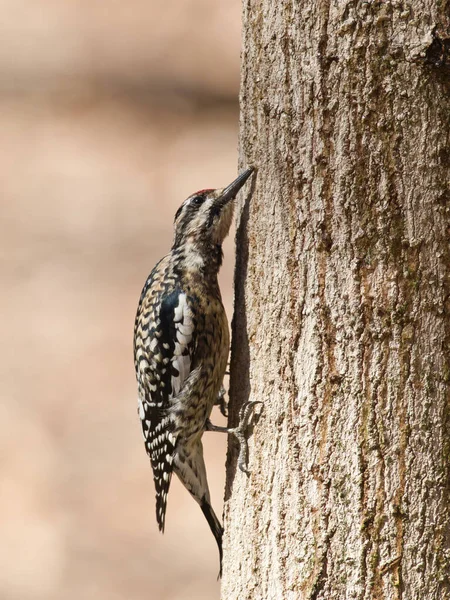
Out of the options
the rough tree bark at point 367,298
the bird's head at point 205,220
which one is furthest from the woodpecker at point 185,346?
the rough tree bark at point 367,298

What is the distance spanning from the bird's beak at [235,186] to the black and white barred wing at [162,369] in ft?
1.42

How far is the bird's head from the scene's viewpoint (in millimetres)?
3732

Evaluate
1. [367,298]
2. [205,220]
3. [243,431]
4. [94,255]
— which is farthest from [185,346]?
[94,255]

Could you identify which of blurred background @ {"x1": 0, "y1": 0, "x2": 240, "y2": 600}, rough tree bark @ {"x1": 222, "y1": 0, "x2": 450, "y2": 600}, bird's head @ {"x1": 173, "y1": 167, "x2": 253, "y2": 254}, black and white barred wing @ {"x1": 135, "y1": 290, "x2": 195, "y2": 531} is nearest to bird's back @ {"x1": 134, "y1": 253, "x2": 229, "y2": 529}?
black and white barred wing @ {"x1": 135, "y1": 290, "x2": 195, "y2": 531}

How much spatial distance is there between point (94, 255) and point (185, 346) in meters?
3.80

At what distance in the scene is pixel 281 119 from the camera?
106 inches

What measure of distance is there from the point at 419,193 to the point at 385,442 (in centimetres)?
71

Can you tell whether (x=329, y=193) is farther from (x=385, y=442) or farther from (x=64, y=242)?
(x=64, y=242)

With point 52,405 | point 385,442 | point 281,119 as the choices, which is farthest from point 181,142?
point 385,442

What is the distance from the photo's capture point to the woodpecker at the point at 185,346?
140 inches

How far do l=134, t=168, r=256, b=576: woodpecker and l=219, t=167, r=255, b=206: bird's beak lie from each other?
0.05ft

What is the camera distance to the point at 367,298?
8.24 ft

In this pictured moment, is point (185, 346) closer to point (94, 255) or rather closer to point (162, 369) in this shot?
point (162, 369)

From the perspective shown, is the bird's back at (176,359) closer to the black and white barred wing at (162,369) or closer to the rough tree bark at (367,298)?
the black and white barred wing at (162,369)
